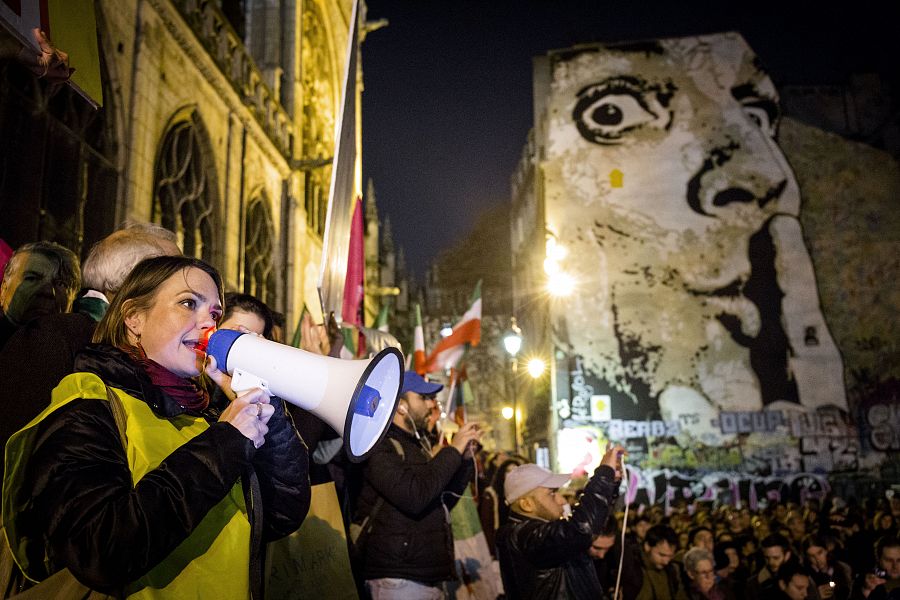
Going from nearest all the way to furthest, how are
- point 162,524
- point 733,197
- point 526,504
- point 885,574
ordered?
point 162,524 < point 526,504 < point 885,574 < point 733,197

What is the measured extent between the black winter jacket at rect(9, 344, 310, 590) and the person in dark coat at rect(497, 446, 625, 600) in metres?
2.54

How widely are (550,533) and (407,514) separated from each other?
81 cm

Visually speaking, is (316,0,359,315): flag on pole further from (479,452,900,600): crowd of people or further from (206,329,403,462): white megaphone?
(206,329,403,462): white megaphone

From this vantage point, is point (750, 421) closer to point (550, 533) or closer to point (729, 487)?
point (729, 487)

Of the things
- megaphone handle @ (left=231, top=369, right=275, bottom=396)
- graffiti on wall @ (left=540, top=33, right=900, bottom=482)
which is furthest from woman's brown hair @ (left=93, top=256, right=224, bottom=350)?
graffiti on wall @ (left=540, top=33, right=900, bottom=482)

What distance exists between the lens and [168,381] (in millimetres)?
1944

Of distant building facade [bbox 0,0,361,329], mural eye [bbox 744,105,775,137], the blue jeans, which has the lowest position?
the blue jeans

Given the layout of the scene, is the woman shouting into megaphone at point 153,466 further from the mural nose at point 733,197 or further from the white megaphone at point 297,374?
the mural nose at point 733,197

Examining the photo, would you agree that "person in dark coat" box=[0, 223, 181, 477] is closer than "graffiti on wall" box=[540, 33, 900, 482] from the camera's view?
Yes

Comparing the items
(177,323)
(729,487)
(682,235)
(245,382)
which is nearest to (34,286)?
(177,323)

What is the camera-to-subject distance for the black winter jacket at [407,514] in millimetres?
3818

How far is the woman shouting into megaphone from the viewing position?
5.18 feet

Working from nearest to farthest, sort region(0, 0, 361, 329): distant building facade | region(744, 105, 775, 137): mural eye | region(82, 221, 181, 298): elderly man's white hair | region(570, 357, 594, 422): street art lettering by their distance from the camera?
region(82, 221, 181, 298): elderly man's white hair < region(0, 0, 361, 329): distant building facade < region(570, 357, 594, 422): street art lettering < region(744, 105, 775, 137): mural eye

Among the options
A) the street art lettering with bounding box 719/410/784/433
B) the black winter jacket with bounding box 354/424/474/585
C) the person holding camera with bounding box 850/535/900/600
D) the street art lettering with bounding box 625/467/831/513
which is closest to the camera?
the black winter jacket with bounding box 354/424/474/585
